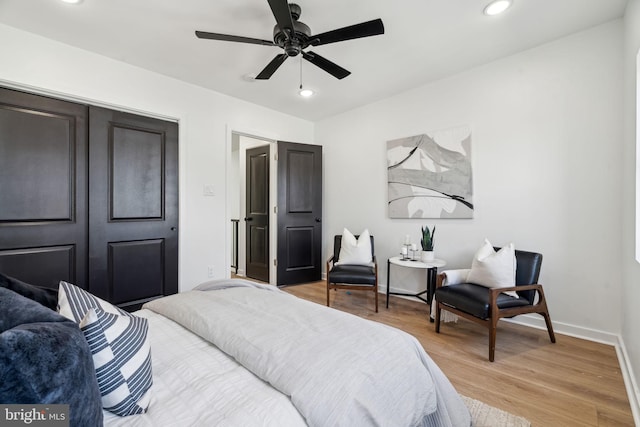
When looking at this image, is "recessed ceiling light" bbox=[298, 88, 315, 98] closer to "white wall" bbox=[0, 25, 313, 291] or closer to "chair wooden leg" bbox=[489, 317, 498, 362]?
"white wall" bbox=[0, 25, 313, 291]

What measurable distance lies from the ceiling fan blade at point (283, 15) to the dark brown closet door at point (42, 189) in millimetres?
2069

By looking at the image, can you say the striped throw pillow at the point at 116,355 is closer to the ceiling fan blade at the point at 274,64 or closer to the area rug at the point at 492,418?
the area rug at the point at 492,418

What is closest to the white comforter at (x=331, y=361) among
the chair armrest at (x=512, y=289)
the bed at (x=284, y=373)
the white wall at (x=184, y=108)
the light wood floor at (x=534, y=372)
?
the bed at (x=284, y=373)

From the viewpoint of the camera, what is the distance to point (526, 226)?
8.79 feet

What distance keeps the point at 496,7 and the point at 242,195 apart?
4075mm

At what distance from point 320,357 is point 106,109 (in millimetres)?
3066

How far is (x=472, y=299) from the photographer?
2201 millimetres

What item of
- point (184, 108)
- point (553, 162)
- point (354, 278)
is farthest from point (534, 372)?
point (184, 108)

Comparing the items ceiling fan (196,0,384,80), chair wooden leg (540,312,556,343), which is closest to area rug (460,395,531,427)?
chair wooden leg (540,312,556,343)

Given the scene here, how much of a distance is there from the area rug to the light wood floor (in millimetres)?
56

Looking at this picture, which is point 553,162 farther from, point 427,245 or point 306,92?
point 306,92

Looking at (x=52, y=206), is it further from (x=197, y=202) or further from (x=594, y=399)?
(x=594, y=399)

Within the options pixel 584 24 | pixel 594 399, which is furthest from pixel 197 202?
pixel 584 24

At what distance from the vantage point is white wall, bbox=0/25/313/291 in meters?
2.38
